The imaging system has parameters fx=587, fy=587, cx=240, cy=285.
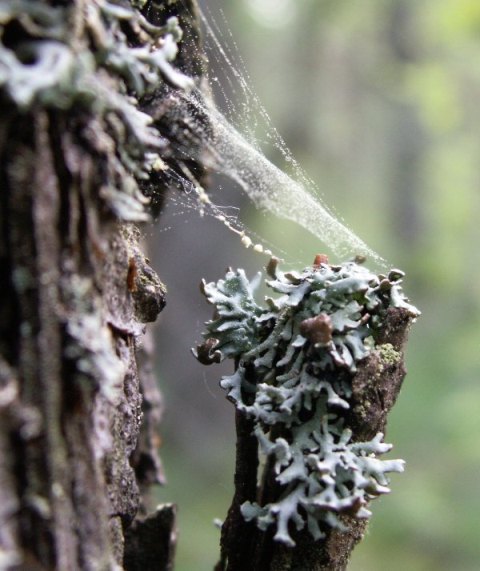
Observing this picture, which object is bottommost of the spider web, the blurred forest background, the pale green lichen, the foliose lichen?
the foliose lichen

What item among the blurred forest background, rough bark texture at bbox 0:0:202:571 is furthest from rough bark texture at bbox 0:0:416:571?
the blurred forest background

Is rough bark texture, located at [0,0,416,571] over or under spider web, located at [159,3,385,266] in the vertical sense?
under

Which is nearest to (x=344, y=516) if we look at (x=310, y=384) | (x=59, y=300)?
(x=310, y=384)

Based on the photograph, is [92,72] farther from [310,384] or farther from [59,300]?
[310,384]

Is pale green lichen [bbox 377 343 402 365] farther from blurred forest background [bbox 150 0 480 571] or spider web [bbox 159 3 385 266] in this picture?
blurred forest background [bbox 150 0 480 571]

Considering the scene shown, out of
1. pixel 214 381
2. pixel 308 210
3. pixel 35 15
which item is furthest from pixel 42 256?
pixel 214 381

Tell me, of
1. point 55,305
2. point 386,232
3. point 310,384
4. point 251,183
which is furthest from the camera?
point 386,232
